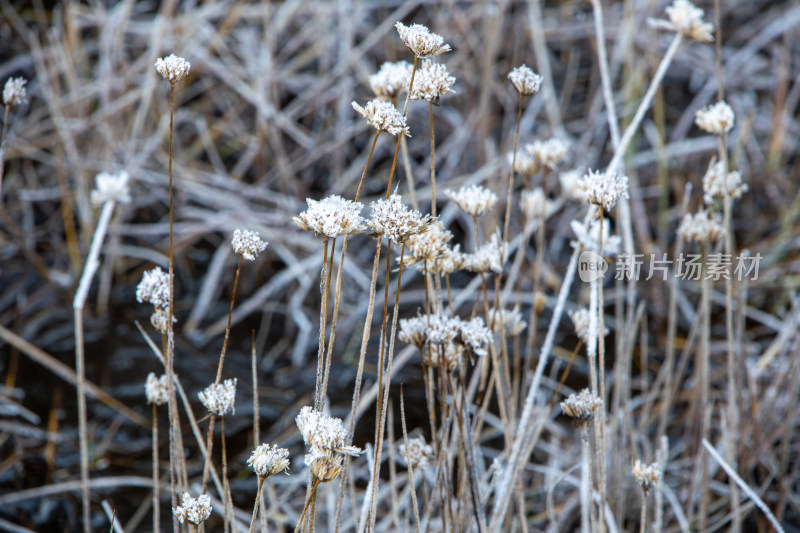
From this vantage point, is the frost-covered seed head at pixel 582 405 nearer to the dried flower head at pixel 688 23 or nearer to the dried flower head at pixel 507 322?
the dried flower head at pixel 507 322

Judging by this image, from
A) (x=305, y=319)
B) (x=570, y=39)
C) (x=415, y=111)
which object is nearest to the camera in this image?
(x=305, y=319)

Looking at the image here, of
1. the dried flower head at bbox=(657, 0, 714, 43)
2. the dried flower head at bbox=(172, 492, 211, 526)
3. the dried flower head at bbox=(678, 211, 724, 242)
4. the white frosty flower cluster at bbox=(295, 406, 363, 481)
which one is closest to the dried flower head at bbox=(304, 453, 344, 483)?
the white frosty flower cluster at bbox=(295, 406, 363, 481)

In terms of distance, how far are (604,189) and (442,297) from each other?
3.47 feet

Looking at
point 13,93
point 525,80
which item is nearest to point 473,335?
point 525,80

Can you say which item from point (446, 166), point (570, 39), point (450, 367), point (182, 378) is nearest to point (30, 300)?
point (182, 378)

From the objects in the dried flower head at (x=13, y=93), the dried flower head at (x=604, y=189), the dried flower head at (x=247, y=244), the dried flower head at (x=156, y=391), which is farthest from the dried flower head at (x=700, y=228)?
the dried flower head at (x=13, y=93)

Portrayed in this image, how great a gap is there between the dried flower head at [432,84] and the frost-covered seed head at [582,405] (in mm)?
406

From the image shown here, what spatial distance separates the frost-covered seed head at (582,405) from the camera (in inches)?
36.3

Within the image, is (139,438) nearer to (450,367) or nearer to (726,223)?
(450,367)

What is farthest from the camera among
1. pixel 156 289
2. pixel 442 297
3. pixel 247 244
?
pixel 442 297

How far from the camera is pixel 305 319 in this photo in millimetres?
2156

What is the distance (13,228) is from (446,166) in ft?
4.59

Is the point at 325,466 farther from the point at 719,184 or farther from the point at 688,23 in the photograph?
the point at 688,23

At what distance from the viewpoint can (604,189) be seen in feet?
3.02
